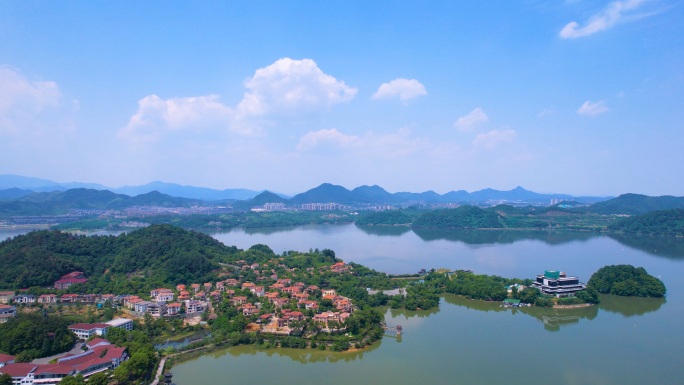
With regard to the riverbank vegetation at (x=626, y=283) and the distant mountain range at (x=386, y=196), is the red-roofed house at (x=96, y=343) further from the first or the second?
the distant mountain range at (x=386, y=196)

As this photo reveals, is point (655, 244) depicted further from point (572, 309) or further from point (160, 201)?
point (160, 201)

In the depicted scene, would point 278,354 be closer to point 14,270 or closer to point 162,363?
point 162,363

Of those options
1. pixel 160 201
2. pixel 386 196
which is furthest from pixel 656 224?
pixel 386 196

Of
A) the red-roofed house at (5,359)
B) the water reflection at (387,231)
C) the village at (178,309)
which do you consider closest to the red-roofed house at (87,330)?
the village at (178,309)

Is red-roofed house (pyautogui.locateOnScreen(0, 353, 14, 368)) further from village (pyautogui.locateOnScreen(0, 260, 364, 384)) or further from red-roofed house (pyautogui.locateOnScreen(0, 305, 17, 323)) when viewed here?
red-roofed house (pyautogui.locateOnScreen(0, 305, 17, 323))

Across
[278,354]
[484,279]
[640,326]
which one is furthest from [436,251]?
[278,354]
